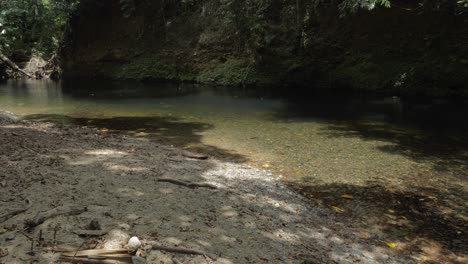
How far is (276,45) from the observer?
2136 centimetres

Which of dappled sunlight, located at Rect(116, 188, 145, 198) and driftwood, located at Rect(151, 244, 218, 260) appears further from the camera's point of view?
dappled sunlight, located at Rect(116, 188, 145, 198)

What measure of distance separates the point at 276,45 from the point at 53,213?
18.7 metres

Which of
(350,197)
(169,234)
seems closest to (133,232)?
(169,234)

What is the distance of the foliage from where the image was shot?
2838cm

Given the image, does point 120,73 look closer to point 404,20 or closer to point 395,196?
point 404,20

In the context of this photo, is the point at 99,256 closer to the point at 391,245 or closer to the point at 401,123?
the point at 391,245

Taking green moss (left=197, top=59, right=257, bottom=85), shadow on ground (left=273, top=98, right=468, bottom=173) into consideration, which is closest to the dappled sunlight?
shadow on ground (left=273, top=98, right=468, bottom=173)

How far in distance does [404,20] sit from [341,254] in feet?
54.7

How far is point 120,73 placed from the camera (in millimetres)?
26938

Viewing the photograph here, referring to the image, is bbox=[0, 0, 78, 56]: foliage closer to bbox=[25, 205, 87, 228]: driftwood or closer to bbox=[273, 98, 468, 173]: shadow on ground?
bbox=[273, 98, 468, 173]: shadow on ground

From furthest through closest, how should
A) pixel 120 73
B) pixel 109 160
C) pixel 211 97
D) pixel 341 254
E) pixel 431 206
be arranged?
pixel 120 73
pixel 211 97
pixel 109 160
pixel 431 206
pixel 341 254

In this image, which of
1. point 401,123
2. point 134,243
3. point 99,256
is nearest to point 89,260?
point 99,256

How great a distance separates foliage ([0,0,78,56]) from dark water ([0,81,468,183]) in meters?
10.5

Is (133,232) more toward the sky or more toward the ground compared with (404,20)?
more toward the ground
